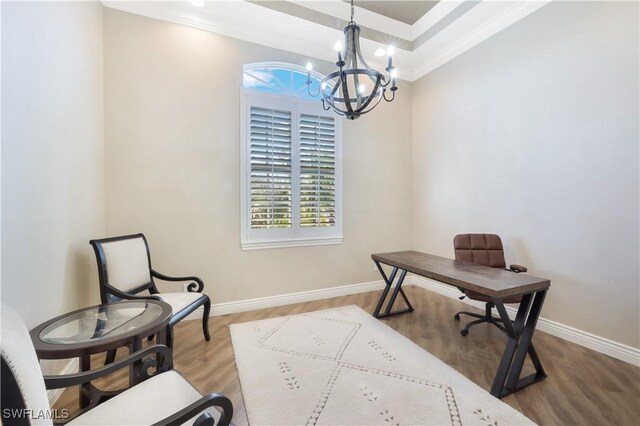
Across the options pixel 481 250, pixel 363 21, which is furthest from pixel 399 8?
pixel 481 250

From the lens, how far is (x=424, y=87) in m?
4.18

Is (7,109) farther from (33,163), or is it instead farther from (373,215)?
(373,215)

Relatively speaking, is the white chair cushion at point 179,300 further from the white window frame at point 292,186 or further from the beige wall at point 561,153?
the beige wall at point 561,153

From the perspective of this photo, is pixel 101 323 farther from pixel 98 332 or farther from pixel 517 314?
pixel 517 314

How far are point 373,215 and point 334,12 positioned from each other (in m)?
2.64

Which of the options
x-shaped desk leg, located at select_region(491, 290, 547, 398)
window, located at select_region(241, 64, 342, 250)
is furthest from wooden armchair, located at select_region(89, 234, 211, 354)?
x-shaped desk leg, located at select_region(491, 290, 547, 398)

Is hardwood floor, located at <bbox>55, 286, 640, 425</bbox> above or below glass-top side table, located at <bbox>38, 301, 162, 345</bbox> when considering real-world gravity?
below

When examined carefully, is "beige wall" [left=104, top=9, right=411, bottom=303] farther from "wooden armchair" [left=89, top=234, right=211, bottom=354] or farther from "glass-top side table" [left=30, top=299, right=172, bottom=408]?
"glass-top side table" [left=30, top=299, right=172, bottom=408]

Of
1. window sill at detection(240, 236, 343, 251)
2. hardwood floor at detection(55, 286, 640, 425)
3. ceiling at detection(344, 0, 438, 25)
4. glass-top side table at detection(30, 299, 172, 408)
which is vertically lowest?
hardwood floor at detection(55, 286, 640, 425)

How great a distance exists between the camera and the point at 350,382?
76.1 inches

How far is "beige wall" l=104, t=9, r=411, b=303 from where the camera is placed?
2.75 meters

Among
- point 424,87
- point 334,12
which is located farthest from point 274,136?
point 424,87

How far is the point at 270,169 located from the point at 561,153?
3.01 m

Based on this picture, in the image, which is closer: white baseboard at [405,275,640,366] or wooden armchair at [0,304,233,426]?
wooden armchair at [0,304,233,426]
